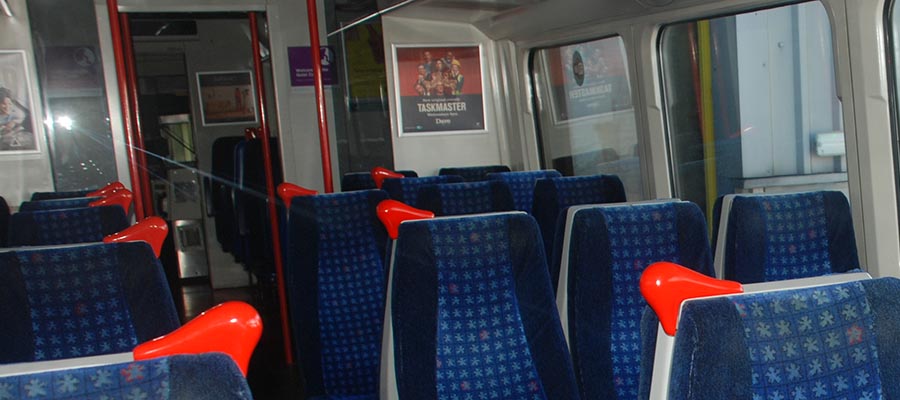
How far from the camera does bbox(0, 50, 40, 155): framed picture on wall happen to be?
5793mm

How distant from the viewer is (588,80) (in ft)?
22.8

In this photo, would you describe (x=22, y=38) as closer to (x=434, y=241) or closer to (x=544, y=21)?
(x=544, y=21)

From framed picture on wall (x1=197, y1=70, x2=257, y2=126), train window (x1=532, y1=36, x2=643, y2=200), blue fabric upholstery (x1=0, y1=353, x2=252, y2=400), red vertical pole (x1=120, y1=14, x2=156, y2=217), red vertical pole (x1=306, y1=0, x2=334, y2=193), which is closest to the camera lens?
blue fabric upholstery (x1=0, y1=353, x2=252, y2=400)

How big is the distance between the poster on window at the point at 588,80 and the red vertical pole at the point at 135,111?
329 centimetres

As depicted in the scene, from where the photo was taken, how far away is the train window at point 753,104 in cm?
457

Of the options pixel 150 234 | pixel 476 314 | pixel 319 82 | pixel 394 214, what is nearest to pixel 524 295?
pixel 476 314

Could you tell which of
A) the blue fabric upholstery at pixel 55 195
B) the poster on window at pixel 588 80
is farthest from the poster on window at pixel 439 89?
the blue fabric upholstery at pixel 55 195

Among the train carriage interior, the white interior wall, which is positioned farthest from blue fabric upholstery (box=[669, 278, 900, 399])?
the white interior wall

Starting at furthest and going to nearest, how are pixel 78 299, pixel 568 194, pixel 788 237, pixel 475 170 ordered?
pixel 475 170 < pixel 568 194 < pixel 788 237 < pixel 78 299

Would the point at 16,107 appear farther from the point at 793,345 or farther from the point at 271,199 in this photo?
the point at 793,345

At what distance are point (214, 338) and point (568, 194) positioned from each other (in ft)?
10.3

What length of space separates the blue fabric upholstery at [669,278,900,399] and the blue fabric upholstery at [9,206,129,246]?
2941 millimetres

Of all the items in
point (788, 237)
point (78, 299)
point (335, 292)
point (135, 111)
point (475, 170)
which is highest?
Answer: point (135, 111)

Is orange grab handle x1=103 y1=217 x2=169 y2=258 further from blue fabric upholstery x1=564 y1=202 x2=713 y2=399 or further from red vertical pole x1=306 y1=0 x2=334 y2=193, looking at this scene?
red vertical pole x1=306 y1=0 x2=334 y2=193
